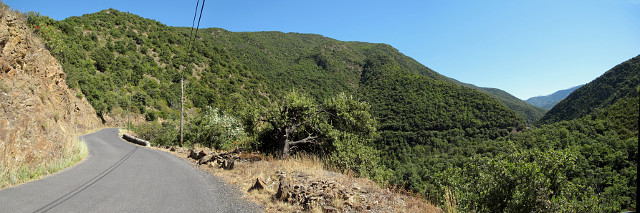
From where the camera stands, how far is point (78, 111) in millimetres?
33562

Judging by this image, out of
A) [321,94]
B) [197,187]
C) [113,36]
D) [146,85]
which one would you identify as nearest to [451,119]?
[321,94]

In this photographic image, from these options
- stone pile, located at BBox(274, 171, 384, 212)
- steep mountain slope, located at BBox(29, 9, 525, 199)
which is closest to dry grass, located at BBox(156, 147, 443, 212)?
stone pile, located at BBox(274, 171, 384, 212)

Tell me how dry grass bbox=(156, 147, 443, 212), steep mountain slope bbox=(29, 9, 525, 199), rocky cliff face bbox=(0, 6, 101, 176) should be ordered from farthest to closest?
steep mountain slope bbox=(29, 9, 525, 199), rocky cliff face bbox=(0, 6, 101, 176), dry grass bbox=(156, 147, 443, 212)

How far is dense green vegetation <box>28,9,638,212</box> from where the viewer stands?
5.64 meters

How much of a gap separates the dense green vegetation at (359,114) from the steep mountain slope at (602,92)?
3.12 feet

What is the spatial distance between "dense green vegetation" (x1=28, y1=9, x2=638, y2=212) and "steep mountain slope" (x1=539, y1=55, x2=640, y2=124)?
0.95 meters

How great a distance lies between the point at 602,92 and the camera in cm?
7931

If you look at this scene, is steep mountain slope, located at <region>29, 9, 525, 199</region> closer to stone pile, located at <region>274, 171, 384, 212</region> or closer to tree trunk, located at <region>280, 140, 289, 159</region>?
tree trunk, located at <region>280, 140, 289, 159</region>

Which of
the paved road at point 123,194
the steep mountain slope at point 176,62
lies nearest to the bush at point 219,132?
the steep mountain slope at point 176,62

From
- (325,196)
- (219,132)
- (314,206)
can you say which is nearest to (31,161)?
(314,206)

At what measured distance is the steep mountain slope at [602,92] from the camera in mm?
70812

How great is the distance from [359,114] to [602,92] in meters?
107

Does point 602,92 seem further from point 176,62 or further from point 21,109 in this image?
point 176,62

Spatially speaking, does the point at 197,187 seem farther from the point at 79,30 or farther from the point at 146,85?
the point at 79,30
